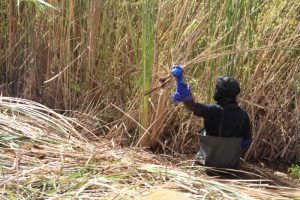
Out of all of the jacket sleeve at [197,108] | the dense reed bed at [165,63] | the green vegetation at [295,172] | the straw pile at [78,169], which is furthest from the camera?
the dense reed bed at [165,63]

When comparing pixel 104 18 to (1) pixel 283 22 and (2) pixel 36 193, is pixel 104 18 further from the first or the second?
(2) pixel 36 193

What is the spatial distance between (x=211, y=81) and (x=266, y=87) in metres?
0.40

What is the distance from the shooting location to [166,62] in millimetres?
4180

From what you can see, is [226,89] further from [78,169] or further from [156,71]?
[78,169]

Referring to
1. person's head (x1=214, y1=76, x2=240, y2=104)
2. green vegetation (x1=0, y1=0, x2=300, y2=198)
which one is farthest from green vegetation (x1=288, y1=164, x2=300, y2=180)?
person's head (x1=214, y1=76, x2=240, y2=104)

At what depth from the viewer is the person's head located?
3662 millimetres

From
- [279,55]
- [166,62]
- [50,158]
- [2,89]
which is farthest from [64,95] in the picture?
[279,55]

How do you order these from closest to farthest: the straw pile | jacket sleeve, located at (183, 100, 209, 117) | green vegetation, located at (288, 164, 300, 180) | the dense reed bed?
1. the straw pile
2. jacket sleeve, located at (183, 100, 209, 117)
3. green vegetation, located at (288, 164, 300, 180)
4. the dense reed bed

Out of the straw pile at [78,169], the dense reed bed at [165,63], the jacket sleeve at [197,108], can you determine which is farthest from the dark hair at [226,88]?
the straw pile at [78,169]

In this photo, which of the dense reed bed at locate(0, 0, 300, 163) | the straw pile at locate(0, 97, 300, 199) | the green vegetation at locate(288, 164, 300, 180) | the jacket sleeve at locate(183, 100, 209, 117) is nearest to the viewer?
the straw pile at locate(0, 97, 300, 199)

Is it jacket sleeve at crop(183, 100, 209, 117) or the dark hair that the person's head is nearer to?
the dark hair

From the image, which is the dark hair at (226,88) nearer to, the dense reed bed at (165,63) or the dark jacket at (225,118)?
the dark jacket at (225,118)

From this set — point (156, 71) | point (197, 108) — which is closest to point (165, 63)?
point (156, 71)

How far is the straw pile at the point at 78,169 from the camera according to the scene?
3.02 m
